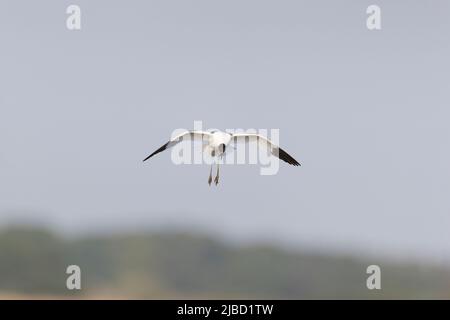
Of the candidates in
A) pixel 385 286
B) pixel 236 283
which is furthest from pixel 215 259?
pixel 385 286

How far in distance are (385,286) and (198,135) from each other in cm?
1466

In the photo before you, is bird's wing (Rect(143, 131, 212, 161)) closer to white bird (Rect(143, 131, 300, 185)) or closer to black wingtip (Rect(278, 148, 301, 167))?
white bird (Rect(143, 131, 300, 185))

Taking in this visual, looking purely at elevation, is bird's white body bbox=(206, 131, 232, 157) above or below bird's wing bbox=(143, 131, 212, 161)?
below

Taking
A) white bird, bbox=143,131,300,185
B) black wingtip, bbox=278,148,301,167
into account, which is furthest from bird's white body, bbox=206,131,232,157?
black wingtip, bbox=278,148,301,167

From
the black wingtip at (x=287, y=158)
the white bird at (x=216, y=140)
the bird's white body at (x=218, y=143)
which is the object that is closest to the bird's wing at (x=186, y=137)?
the white bird at (x=216, y=140)

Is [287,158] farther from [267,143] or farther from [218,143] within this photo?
[218,143]

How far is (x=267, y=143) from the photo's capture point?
53.0 feet

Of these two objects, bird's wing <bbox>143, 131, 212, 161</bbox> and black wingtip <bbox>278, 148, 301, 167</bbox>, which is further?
black wingtip <bbox>278, 148, 301, 167</bbox>

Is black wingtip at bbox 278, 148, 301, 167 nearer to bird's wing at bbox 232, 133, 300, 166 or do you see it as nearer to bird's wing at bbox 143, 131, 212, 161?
bird's wing at bbox 232, 133, 300, 166

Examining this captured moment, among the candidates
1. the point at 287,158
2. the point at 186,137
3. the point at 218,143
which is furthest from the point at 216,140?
the point at 287,158

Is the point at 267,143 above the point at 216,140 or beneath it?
above

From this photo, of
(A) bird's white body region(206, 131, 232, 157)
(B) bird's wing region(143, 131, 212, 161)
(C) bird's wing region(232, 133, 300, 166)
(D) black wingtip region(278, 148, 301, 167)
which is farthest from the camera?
(D) black wingtip region(278, 148, 301, 167)

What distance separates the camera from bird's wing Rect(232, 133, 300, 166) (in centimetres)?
1550

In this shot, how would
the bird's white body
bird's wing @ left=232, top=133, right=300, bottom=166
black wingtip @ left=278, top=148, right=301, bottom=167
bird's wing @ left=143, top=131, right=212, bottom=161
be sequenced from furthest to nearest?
black wingtip @ left=278, top=148, right=301, bottom=167 < bird's wing @ left=232, top=133, right=300, bottom=166 < bird's wing @ left=143, top=131, right=212, bottom=161 < the bird's white body
